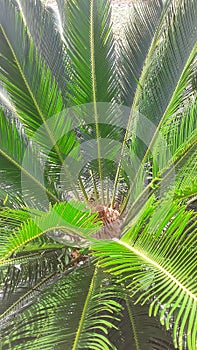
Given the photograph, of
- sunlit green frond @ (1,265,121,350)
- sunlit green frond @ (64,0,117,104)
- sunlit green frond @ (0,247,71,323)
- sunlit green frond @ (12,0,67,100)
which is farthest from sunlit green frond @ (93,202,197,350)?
sunlit green frond @ (12,0,67,100)

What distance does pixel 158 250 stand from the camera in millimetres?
1126

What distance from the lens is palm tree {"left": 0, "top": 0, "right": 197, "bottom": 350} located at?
123cm

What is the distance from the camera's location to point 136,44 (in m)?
1.86

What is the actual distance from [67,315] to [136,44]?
1096 mm

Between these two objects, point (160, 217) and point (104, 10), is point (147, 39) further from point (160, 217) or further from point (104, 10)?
point (160, 217)

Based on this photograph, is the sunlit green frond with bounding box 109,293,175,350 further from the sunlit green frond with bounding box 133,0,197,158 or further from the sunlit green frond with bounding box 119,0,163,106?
the sunlit green frond with bounding box 119,0,163,106

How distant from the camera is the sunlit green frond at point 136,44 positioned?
184 centimetres

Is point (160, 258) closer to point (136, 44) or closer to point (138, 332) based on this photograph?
point (138, 332)

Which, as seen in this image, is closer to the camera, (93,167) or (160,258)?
(160,258)

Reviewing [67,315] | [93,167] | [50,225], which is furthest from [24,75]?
[67,315]

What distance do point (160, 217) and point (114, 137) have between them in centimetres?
65

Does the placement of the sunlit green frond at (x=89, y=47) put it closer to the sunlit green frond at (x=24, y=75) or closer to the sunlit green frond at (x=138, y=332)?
the sunlit green frond at (x=24, y=75)

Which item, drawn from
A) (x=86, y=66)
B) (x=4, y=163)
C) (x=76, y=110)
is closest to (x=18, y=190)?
(x=4, y=163)

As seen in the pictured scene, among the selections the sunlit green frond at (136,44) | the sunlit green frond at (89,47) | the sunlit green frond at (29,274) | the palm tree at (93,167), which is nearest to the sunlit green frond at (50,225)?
the palm tree at (93,167)
